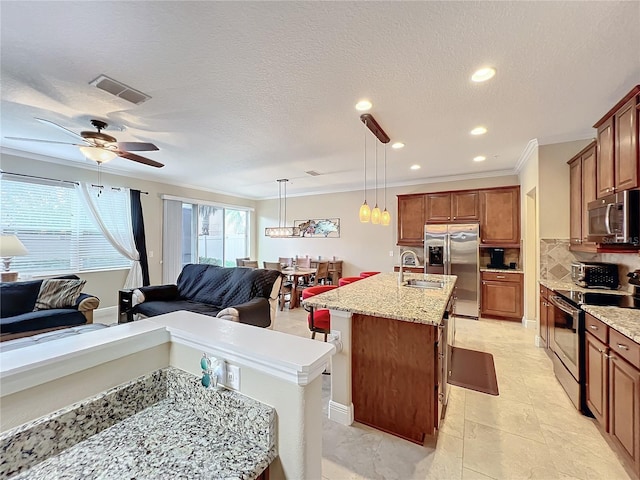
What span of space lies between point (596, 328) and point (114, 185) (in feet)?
22.8

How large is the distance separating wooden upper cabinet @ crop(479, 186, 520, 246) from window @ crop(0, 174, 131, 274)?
7032mm

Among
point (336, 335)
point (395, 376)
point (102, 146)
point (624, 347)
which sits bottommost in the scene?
point (395, 376)

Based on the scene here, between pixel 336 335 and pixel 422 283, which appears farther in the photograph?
pixel 422 283

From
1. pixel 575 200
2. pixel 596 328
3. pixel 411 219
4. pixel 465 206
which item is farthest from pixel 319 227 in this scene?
pixel 596 328

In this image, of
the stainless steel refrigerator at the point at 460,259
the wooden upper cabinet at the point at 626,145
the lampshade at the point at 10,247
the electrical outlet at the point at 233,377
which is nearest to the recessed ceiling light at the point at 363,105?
the wooden upper cabinet at the point at 626,145

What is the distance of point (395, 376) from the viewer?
2006 millimetres

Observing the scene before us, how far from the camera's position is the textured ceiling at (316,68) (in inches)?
63.6

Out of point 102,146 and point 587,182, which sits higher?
point 102,146

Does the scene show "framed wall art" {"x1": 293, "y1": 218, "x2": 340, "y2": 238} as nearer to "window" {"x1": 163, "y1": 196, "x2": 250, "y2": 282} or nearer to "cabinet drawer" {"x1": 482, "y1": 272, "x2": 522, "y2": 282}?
"window" {"x1": 163, "y1": 196, "x2": 250, "y2": 282}

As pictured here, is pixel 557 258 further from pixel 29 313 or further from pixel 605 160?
pixel 29 313

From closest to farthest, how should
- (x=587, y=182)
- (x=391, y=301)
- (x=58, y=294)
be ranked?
(x=391, y=301) → (x=587, y=182) → (x=58, y=294)

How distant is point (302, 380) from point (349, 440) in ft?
5.16

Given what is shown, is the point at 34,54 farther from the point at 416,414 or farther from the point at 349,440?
the point at 416,414

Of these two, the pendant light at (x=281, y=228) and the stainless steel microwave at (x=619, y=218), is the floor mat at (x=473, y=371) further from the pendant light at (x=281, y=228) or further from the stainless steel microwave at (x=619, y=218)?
the pendant light at (x=281, y=228)
